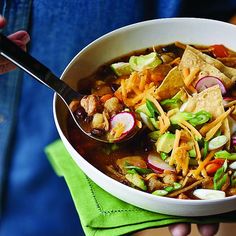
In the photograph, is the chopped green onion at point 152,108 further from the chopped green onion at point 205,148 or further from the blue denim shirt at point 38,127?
the blue denim shirt at point 38,127

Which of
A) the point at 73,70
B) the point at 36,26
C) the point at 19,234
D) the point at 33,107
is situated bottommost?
the point at 19,234

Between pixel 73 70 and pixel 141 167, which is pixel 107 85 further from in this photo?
pixel 141 167

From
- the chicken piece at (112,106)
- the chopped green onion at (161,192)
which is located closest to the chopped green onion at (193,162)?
the chopped green onion at (161,192)

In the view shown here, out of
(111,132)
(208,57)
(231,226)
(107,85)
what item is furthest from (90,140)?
(231,226)

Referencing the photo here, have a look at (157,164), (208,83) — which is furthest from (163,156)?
(208,83)

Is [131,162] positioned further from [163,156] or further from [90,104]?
[90,104]

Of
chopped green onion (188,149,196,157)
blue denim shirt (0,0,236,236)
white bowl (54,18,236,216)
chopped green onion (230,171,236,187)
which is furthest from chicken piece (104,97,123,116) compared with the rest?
blue denim shirt (0,0,236,236)
